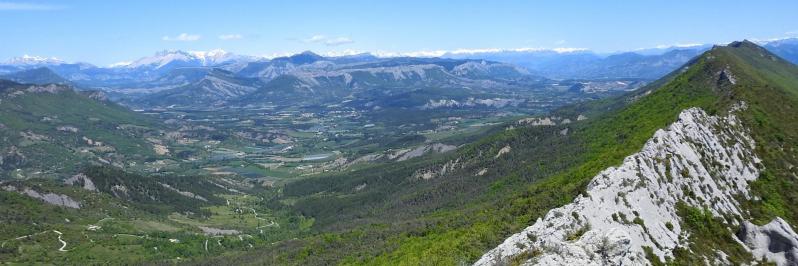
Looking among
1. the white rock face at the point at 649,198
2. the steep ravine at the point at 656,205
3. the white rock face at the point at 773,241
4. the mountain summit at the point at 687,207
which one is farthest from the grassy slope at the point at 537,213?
the white rock face at the point at 773,241

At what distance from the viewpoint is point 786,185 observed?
416 ft

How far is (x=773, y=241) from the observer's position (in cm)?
10131

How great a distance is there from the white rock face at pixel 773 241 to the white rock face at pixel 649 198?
619cm

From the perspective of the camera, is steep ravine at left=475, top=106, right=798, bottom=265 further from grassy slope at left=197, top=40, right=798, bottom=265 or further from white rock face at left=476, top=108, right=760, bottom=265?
grassy slope at left=197, top=40, right=798, bottom=265

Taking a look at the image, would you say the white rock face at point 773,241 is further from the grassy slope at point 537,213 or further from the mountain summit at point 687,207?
the grassy slope at point 537,213

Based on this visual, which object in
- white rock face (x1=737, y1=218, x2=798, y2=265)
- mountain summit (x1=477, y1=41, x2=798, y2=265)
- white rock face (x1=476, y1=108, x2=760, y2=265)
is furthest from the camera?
white rock face (x1=737, y1=218, x2=798, y2=265)

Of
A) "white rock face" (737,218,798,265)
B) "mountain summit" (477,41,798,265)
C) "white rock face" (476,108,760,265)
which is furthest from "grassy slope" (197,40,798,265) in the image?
"white rock face" (737,218,798,265)

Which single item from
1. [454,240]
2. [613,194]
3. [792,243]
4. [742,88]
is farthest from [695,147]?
[742,88]

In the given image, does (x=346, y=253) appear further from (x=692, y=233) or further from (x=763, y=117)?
(x=763, y=117)

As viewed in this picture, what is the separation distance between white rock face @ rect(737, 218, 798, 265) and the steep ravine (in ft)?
0.45

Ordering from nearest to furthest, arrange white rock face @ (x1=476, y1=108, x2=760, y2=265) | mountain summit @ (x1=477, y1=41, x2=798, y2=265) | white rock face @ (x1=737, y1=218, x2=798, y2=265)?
white rock face @ (x1=476, y1=108, x2=760, y2=265) → mountain summit @ (x1=477, y1=41, x2=798, y2=265) → white rock face @ (x1=737, y1=218, x2=798, y2=265)

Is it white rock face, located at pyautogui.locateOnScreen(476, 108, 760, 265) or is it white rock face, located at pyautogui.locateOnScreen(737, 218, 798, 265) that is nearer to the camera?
white rock face, located at pyautogui.locateOnScreen(476, 108, 760, 265)

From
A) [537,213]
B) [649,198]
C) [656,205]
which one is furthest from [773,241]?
[537,213]

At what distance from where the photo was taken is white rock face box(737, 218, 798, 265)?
327 feet
